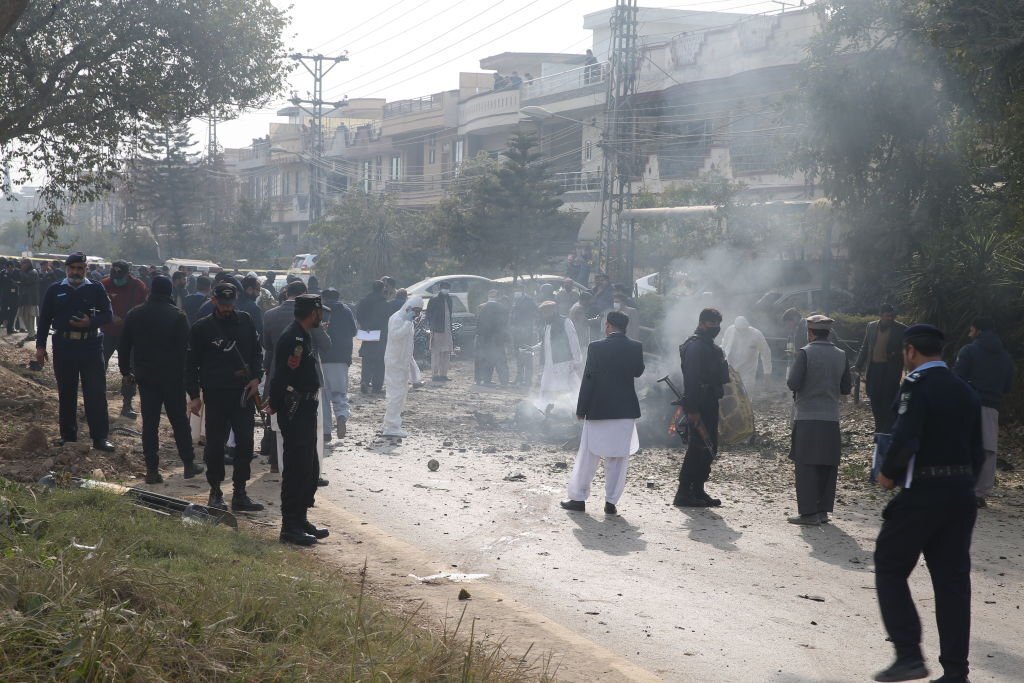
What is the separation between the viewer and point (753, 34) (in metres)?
35.6

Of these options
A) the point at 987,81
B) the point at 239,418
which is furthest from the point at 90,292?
the point at 987,81

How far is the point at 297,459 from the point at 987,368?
618cm

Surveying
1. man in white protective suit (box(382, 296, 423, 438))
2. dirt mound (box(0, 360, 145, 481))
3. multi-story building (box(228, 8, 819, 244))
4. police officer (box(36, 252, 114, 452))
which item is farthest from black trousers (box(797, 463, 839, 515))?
multi-story building (box(228, 8, 819, 244))

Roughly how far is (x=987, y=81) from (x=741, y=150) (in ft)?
79.9

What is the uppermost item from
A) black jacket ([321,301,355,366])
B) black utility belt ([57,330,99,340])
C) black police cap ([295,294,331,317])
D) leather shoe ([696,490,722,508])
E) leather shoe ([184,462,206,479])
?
black police cap ([295,294,331,317])

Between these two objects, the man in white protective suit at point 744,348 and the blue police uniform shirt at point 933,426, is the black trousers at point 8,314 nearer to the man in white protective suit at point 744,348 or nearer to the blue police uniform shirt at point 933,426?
the man in white protective suit at point 744,348

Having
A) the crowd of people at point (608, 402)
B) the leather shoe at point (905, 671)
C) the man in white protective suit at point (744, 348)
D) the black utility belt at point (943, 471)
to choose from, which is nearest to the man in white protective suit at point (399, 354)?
the crowd of people at point (608, 402)

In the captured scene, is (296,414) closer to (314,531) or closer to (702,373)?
(314,531)

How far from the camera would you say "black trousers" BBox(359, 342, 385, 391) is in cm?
1850

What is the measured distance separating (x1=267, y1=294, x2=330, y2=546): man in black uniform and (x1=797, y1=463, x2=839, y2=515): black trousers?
4.04m

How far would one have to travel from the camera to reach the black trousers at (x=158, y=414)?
9695mm

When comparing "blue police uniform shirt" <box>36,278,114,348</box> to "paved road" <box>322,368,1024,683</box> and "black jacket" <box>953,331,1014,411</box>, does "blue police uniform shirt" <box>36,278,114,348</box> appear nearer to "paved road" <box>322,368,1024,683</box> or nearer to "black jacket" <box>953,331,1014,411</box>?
"paved road" <box>322,368,1024,683</box>

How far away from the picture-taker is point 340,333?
13.1 metres

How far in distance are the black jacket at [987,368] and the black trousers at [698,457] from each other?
2.28 metres
